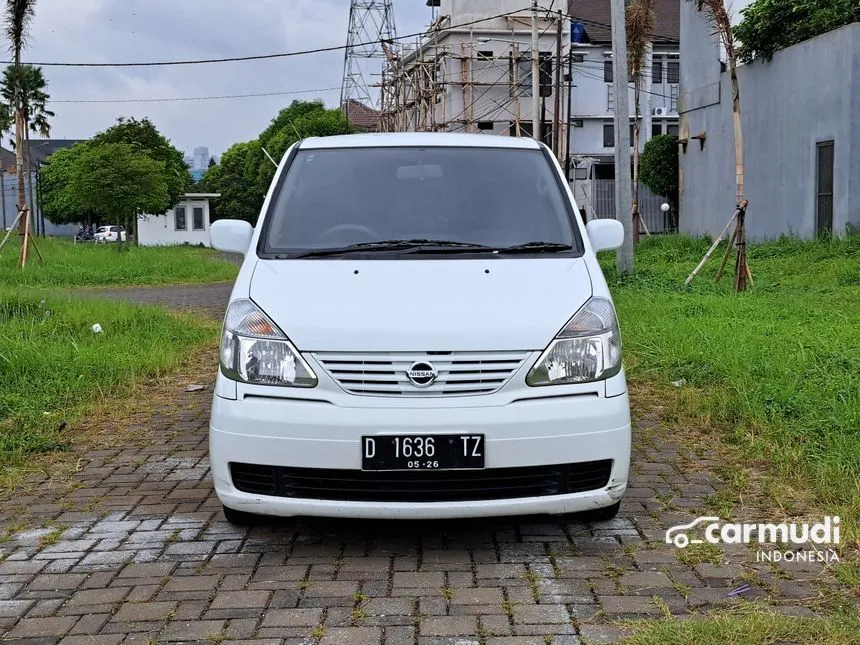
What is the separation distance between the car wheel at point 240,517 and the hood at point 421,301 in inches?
36.6

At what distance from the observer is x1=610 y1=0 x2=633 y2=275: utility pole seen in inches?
559

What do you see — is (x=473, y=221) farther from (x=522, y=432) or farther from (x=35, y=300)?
(x=35, y=300)

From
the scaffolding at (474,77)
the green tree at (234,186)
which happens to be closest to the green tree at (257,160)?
the green tree at (234,186)

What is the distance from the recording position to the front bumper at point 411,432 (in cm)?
372

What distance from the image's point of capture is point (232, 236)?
4.96 meters

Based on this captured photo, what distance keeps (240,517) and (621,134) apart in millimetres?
11234

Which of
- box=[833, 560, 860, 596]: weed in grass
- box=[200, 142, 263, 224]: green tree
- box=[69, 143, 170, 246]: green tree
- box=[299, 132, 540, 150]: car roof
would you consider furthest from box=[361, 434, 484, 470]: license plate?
box=[200, 142, 263, 224]: green tree

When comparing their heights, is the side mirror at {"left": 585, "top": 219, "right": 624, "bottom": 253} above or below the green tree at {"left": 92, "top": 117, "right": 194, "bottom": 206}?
below

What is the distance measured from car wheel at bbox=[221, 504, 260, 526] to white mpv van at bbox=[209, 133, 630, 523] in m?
0.01

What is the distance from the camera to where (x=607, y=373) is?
13.0 feet

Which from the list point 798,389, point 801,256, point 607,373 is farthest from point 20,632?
point 801,256

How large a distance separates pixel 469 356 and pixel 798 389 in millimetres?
3174

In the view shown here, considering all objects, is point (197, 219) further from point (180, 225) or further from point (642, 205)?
point (642, 205)

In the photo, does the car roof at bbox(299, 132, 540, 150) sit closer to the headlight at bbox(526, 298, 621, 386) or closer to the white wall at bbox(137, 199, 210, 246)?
the headlight at bbox(526, 298, 621, 386)
